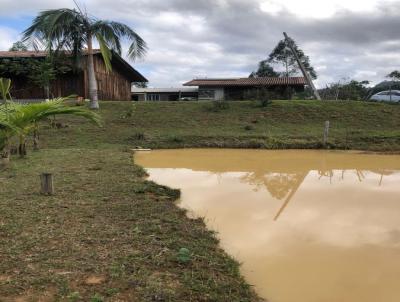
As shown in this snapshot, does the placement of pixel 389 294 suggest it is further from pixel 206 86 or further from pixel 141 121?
pixel 206 86

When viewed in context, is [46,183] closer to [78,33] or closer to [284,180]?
[284,180]

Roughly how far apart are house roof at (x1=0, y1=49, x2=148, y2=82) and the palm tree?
7.90 feet

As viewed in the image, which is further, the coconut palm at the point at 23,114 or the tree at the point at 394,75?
the tree at the point at 394,75

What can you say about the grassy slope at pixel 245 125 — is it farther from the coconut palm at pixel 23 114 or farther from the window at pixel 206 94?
the window at pixel 206 94

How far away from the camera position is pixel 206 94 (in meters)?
30.9

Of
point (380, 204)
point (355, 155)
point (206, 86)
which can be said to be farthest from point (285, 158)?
point (206, 86)

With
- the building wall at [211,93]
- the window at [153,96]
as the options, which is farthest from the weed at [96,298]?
the window at [153,96]

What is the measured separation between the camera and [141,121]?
17281 millimetres

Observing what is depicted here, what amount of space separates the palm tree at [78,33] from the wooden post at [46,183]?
10313 mm

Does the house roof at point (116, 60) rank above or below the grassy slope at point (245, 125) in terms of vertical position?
above

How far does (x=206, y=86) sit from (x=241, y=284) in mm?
27570

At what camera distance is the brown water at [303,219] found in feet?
12.5

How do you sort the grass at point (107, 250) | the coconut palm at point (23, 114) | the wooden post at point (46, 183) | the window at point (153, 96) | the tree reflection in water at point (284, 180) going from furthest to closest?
the window at point (153, 96) → the coconut palm at point (23, 114) → the tree reflection in water at point (284, 180) → the wooden post at point (46, 183) → the grass at point (107, 250)

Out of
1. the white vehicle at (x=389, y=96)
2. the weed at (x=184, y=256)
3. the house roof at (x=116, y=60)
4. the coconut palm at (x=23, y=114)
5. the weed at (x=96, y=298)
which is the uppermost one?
the house roof at (x=116, y=60)
